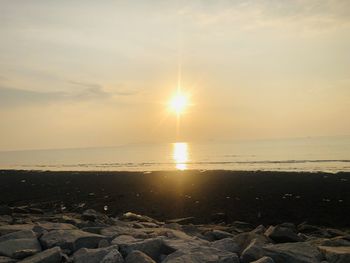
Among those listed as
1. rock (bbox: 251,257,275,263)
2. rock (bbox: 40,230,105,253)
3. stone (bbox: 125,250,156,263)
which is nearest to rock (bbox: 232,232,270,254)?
rock (bbox: 251,257,275,263)

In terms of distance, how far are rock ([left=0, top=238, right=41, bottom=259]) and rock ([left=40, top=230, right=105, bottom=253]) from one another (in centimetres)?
21

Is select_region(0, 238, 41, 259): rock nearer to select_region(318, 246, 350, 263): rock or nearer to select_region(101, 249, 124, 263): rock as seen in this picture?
select_region(101, 249, 124, 263): rock

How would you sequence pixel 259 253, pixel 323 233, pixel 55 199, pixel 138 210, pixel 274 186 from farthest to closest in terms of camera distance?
pixel 274 186
pixel 55 199
pixel 138 210
pixel 323 233
pixel 259 253

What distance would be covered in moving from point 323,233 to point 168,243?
5.98m

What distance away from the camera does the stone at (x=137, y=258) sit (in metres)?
6.61

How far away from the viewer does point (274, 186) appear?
26.3 m

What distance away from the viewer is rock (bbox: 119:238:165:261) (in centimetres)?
724

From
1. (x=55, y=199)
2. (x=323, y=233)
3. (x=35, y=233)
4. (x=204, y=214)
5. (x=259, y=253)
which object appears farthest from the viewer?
(x=55, y=199)

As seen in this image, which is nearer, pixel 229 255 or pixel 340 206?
pixel 229 255

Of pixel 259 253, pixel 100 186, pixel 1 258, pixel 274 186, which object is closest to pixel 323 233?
pixel 259 253

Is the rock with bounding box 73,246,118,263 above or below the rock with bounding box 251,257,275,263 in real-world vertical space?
below

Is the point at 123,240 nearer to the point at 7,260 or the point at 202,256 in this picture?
the point at 202,256

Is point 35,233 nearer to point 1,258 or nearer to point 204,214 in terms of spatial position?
point 1,258

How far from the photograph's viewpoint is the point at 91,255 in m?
6.95
